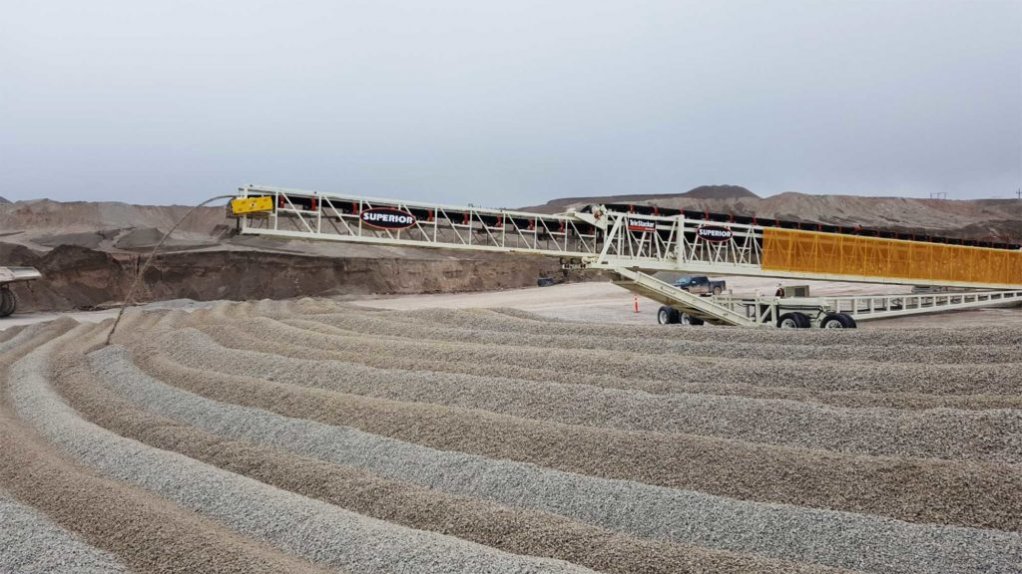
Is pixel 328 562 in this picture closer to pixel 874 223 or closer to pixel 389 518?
pixel 389 518

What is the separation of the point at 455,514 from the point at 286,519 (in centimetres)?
115

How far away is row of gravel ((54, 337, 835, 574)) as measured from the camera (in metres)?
3.76

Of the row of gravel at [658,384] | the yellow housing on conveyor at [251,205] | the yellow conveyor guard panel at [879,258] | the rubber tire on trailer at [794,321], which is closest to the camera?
the row of gravel at [658,384]

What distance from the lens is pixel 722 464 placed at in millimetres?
5473

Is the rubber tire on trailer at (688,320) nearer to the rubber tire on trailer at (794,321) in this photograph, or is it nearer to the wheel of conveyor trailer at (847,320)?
the rubber tire on trailer at (794,321)

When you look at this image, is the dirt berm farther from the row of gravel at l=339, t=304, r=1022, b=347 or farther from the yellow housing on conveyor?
the yellow housing on conveyor

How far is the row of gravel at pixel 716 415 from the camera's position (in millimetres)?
5625

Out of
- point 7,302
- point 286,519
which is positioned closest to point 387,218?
point 286,519

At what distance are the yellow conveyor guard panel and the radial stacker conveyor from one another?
28 millimetres

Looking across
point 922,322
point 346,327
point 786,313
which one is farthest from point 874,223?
point 346,327

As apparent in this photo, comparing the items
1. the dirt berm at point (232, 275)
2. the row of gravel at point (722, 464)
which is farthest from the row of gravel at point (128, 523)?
the dirt berm at point (232, 275)

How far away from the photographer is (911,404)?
22.0 feet

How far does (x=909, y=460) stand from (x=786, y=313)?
481 inches

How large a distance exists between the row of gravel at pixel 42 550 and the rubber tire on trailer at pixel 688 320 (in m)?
16.0
